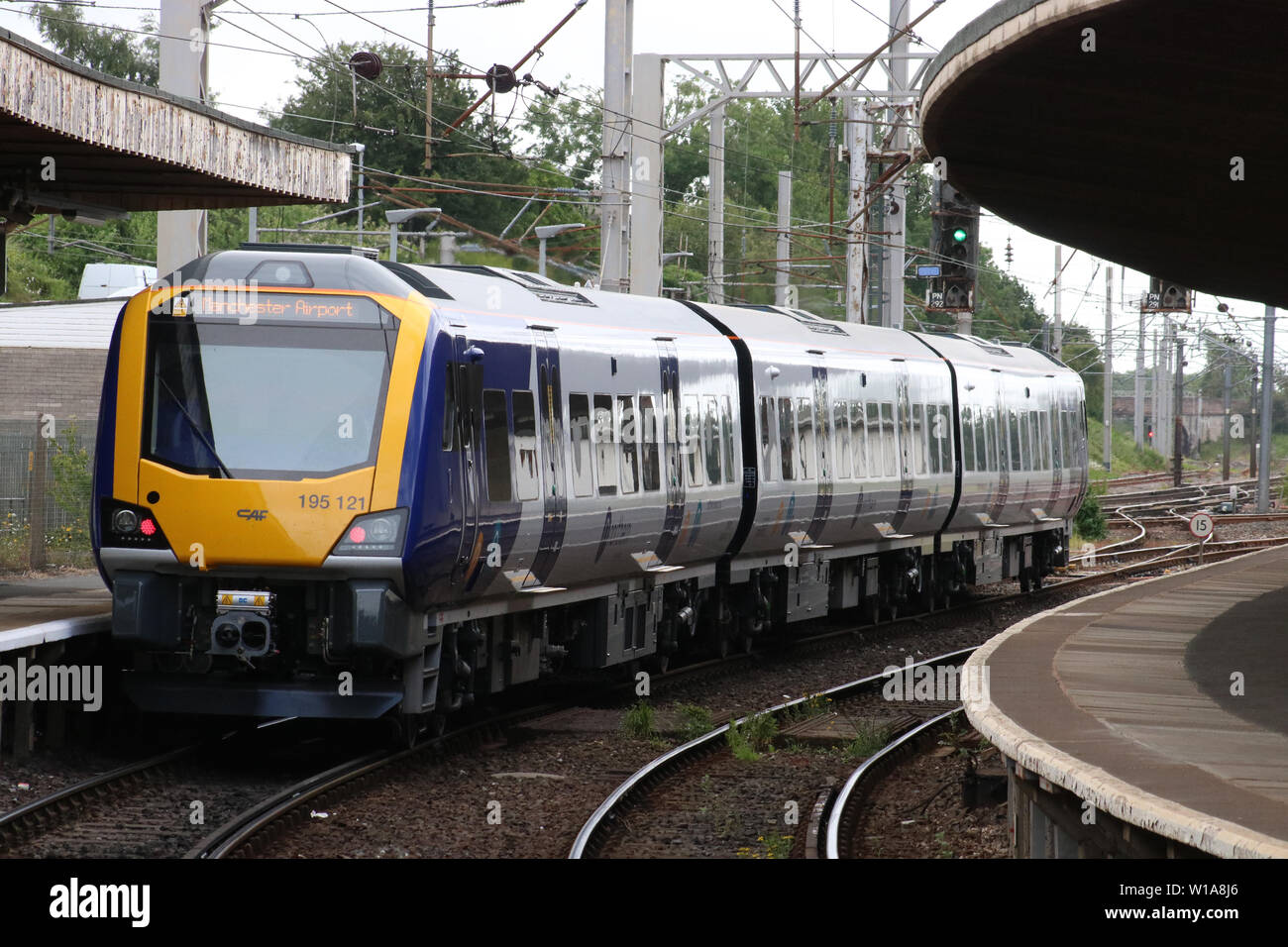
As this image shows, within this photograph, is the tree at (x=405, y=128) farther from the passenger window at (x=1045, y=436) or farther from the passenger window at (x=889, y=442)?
the passenger window at (x=889, y=442)

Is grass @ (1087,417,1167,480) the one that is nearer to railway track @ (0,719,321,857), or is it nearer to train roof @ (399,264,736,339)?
train roof @ (399,264,736,339)

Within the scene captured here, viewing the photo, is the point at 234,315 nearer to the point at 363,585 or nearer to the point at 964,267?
the point at 363,585

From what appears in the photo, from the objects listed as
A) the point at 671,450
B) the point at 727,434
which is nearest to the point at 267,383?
the point at 671,450

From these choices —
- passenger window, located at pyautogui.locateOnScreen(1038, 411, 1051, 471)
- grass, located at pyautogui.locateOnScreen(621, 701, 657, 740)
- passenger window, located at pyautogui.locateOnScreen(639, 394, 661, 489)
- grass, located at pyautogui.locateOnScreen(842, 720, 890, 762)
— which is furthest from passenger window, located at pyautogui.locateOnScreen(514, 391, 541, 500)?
passenger window, located at pyautogui.locateOnScreen(1038, 411, 1051, 471)

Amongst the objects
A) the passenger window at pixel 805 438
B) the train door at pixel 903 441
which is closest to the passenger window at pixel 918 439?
the train door at pixel 903 441

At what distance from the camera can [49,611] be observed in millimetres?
12703

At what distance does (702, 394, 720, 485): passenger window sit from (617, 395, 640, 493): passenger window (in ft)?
5.51

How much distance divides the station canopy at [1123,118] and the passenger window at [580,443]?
3281 millimetres

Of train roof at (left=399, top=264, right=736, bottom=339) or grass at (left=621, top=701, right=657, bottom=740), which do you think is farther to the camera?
grass at (left=621, top=701, right=657, bottom=740)

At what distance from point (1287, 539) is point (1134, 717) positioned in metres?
28.3

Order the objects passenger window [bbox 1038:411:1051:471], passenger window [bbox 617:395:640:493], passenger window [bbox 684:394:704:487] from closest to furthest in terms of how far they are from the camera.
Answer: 1. passenger window [bbox 617:395:640:493]
2. passenger window [bbox 684:394:704:487]
3. passenger window [bbox 1038:411:1051:471]

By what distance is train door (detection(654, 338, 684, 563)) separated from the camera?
50.9 feet

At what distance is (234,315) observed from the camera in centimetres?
1138

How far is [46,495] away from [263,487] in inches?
499
